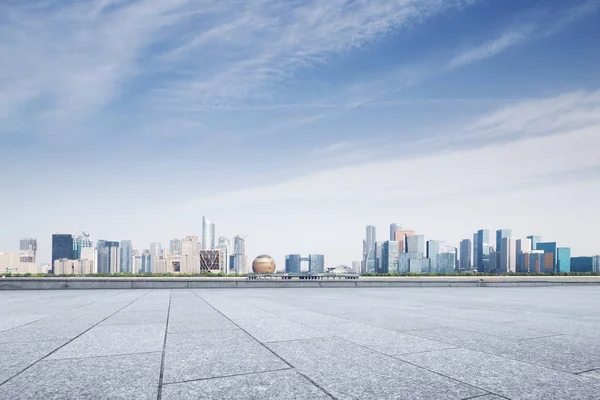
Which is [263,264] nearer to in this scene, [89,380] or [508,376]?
[89,380]

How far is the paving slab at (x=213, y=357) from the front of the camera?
474cm

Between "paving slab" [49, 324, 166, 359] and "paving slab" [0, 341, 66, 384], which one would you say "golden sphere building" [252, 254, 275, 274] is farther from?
"paving slab" [0, 341, 66, 384]

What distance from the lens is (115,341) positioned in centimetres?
671

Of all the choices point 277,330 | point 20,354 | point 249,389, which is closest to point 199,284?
point 277,330

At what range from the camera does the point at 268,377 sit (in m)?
4.49

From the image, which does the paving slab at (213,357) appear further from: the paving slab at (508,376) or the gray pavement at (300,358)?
the paving slab at (508,376)

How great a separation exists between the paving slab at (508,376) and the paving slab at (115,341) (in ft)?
12.8

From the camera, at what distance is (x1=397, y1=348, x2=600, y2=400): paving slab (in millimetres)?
3930

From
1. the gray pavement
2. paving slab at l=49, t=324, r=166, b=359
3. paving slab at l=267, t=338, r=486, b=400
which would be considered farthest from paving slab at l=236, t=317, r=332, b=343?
paving slab at l=49, t=324, r=166, b=359

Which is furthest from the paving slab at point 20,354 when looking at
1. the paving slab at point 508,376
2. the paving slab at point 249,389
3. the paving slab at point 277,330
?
the paving slab at point 508,376

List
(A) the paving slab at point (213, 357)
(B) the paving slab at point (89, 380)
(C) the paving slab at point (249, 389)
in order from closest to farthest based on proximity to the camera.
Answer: (C) the paving slab at point (249, 389) < (B) the paving slab at point (89, 380) < (A) the paving slab at point (213, 357)

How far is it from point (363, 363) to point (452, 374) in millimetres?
1049

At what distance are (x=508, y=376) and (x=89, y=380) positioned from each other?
4.58 meters

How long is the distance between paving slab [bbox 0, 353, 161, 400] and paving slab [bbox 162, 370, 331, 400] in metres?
0.28
